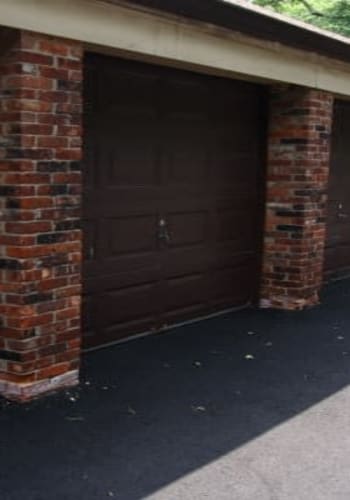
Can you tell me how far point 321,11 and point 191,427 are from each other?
60.0 feet

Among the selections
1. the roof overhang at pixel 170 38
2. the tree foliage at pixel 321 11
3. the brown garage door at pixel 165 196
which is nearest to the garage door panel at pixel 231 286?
the brown garage door at pixel 165 196

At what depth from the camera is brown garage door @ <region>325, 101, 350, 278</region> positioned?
935cm

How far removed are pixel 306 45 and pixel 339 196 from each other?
3203mm

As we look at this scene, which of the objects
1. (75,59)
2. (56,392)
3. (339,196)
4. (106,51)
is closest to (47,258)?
(56,392)

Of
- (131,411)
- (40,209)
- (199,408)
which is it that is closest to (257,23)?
(40,209)

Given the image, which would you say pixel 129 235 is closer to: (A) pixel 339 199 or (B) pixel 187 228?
(B) pixel 187 228

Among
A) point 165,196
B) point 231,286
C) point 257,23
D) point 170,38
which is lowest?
point 231,286

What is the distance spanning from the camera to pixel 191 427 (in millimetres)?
4539

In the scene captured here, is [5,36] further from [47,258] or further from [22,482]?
[22,482]

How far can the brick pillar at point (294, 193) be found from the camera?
24.6ft

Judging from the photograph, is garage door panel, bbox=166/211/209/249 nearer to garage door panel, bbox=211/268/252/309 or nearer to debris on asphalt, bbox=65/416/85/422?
garage door panel, bbox=211/268/252/309

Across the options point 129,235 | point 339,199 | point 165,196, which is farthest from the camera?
point 339,199

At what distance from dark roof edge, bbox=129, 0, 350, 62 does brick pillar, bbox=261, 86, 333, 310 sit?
54cm

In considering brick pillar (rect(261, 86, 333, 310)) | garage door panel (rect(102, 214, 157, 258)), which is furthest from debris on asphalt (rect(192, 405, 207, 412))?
brick pillar (rect(261, 86, 333, 310))
